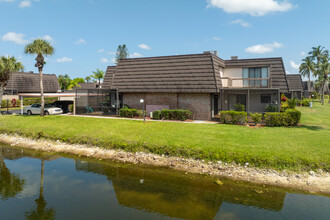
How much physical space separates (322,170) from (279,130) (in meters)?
5.88

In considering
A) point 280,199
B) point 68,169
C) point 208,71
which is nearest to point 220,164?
point 280,199

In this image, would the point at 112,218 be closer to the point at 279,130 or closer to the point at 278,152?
the point at 278,152

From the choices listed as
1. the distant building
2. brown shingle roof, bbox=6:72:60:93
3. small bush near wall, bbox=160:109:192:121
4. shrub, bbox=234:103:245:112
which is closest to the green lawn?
small bush near wall, bbox=160:109:192:121

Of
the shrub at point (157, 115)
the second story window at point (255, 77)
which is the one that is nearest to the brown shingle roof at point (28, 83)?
the shrub at point (157, 115)

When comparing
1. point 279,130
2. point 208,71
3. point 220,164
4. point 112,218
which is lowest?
point 112,218

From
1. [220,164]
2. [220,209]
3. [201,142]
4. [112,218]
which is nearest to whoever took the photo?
[112,218]

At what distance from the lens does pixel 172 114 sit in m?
21.3

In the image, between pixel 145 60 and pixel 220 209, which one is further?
pixel 145 60

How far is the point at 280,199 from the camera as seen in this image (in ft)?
29.3

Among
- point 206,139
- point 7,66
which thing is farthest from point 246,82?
point 7,66

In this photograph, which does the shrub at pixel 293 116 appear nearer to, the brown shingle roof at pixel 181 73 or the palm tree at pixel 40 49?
the brown shingle roof at pixel 181 73

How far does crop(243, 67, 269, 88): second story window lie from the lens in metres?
22.4

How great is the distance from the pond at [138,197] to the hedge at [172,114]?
916cm

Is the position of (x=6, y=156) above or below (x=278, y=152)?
below
